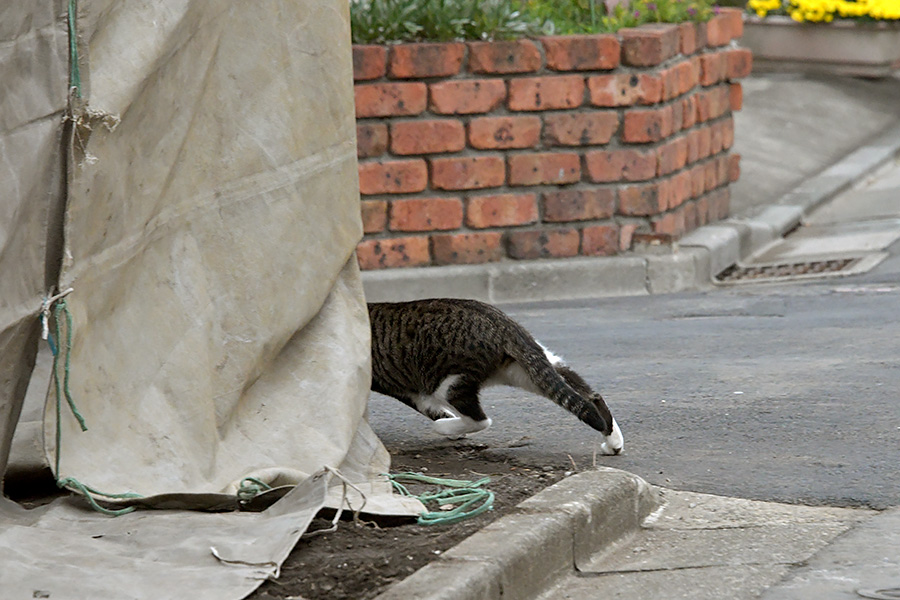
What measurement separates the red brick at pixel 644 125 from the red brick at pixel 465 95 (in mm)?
650

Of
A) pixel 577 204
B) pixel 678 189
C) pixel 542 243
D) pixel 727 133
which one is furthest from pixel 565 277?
pixel 727 133

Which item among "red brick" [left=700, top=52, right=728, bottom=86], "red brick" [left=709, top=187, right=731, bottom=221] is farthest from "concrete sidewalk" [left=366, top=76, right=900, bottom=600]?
"red brick" [left=709, top=187, right=731, bottom=221]

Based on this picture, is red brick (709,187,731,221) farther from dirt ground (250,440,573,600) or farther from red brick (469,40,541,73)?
dirt ground (250,440,573,600)

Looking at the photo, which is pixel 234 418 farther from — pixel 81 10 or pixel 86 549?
pixel 81 10

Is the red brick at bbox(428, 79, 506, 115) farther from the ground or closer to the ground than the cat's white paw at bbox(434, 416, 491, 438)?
farther from the ground

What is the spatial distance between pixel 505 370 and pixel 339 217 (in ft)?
2.78

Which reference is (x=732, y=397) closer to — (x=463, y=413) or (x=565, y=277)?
(x=463, y=413)

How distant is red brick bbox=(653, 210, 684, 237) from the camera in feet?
21.3

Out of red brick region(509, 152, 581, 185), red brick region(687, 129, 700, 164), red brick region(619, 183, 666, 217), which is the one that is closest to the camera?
red brick region(509, 152, 581, 185)

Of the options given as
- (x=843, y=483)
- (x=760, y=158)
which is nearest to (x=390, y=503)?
(x=843, y=483)

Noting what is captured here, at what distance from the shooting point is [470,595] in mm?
2367

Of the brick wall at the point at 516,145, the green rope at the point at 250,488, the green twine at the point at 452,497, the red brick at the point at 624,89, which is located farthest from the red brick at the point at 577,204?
the green rope at the point at 250,488

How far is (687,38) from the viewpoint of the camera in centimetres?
666

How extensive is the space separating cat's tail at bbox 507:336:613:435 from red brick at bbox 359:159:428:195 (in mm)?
2754
